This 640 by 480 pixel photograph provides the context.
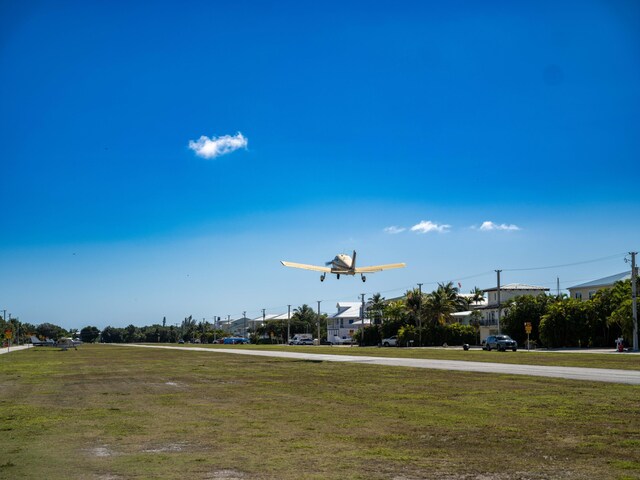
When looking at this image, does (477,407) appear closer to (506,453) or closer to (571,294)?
(506,453)

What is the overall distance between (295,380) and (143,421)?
12.4 m

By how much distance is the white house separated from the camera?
16712 cm

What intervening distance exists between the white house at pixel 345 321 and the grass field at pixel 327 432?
458 ft

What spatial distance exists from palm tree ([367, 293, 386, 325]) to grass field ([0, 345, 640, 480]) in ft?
382

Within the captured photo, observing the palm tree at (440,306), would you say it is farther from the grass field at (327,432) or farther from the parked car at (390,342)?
the grass field at (327,432)

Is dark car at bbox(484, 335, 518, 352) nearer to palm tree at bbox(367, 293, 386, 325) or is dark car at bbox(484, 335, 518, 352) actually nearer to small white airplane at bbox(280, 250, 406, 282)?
small white airplane at bbox(280, 250, 406, 282)

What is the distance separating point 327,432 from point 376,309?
129589 mm

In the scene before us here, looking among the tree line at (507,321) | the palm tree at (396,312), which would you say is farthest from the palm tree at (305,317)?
the palm tree at (396,312)

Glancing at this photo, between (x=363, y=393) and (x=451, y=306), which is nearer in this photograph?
(x=363, y=393)

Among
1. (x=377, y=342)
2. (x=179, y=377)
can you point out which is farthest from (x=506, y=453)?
(x=377, y=342)

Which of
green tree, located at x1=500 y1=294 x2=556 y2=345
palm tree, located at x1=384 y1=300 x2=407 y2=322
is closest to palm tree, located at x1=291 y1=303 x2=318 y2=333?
palm tree, located at x1=384 y1=300 x2=407 y2=322

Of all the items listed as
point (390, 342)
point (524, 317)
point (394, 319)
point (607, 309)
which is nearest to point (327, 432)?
point (607, 309)

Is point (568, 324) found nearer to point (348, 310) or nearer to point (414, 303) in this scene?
point (414, 303)

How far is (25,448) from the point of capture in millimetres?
10992
